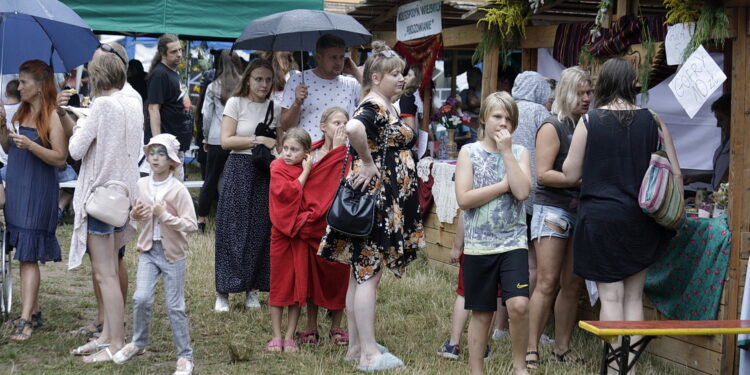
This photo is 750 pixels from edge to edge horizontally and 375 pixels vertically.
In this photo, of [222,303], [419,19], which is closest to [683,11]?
[222,303]

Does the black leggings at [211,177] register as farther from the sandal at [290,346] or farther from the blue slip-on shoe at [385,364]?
the blue slip-on shoe at [385,364]

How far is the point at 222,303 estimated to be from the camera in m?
6.82

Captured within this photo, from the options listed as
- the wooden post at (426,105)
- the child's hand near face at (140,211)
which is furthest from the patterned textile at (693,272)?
the wooden post at (426,105)

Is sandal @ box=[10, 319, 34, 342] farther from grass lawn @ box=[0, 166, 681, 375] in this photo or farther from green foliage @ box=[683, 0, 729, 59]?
green foliage @ box=[683, 0, 729, 59]

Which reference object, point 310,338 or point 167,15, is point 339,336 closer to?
point 310,338

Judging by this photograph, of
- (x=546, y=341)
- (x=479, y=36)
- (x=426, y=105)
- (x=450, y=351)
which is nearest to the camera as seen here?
(x=450, y=351)

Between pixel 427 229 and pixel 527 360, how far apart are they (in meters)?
3.55

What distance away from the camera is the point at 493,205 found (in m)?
4.71

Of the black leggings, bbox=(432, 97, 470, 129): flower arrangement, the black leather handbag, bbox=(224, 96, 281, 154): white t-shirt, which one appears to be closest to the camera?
the black leather handbag

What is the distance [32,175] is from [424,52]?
469 centimetres

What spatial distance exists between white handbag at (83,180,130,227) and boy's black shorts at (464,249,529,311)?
1.97 m

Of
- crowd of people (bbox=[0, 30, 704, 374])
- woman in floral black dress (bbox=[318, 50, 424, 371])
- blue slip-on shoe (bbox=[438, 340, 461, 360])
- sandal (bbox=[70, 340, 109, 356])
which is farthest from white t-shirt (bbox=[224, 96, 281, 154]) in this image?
blue slip-on shoe (bbox=[438, 340, 461, 360])

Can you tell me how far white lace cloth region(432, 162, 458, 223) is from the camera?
26.9 ft

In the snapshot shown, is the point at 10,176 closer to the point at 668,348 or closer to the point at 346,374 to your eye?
the point at 346,374
